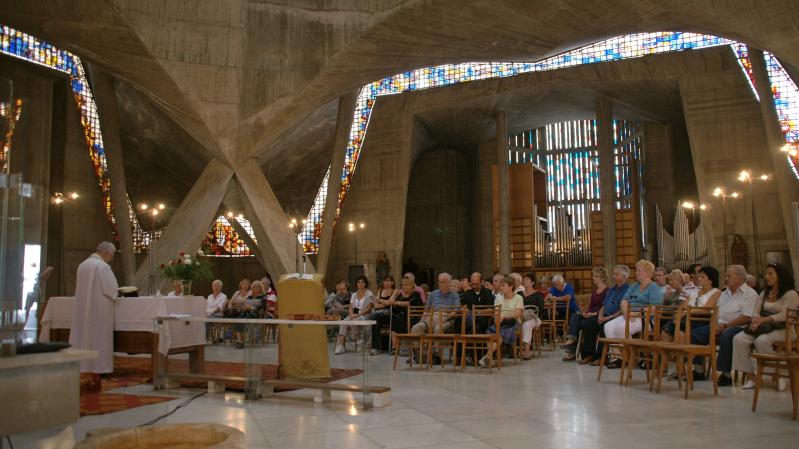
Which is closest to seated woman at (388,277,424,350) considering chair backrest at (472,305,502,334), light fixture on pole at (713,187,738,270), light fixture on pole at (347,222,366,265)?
chair backrest at (472,305,502,334)

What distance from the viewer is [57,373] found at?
232 centimetres

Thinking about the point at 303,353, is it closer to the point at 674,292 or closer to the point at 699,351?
the point at 699,351

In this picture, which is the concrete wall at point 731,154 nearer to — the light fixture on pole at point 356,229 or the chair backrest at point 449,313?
the light fixture on pole at point 356,229

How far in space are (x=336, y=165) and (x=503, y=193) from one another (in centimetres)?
513

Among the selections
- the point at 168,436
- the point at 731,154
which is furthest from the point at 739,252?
the point at 168,436

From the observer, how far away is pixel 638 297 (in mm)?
6500

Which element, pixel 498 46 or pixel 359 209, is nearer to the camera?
pixel 498 46


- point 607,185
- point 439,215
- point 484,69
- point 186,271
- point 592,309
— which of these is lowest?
point 592,309

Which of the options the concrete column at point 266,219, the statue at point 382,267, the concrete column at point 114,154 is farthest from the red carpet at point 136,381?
the statue at point 382,267

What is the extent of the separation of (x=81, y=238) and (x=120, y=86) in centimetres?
368

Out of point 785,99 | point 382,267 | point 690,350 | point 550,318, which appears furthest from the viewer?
point 382,267

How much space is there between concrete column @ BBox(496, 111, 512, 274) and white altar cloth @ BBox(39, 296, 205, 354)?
43.0 feet

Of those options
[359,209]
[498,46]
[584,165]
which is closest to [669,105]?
[584,165]

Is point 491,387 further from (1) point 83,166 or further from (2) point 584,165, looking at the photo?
(2) point 584,165
